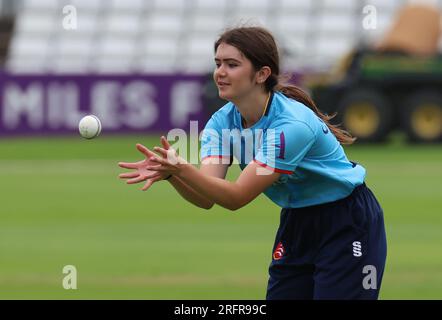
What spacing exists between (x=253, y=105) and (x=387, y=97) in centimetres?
2235

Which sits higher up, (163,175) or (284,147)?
(284,147)

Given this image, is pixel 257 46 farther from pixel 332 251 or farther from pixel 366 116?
pixel 366 116

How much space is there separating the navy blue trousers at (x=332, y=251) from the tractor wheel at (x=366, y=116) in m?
21.0

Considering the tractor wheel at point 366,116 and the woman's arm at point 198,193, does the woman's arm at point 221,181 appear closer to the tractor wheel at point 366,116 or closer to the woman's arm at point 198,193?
the woman's arm at point 198,193

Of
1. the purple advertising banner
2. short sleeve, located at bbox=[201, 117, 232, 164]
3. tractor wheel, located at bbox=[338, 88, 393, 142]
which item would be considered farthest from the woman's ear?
the purple advertising banner

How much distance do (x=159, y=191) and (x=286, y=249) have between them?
39.2ft

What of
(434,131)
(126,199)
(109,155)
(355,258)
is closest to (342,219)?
(355,258)

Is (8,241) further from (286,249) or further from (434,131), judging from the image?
(434,131)

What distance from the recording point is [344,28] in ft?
131

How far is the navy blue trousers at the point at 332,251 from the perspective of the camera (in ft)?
20.9

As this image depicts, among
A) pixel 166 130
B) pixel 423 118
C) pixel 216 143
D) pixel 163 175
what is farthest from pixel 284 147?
pixel 166 130

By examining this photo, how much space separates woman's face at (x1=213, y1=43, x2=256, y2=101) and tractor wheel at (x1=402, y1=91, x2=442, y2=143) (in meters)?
21.8

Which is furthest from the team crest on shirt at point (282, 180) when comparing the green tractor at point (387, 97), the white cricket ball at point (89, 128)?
the green tractor at point (387, 97)

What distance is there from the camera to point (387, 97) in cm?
2825
